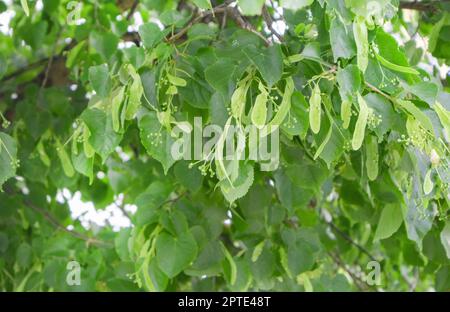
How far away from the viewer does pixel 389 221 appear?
1352 millimetres

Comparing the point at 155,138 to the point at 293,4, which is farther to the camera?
the point at 155,138

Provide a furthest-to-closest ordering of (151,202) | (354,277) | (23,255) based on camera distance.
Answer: (354,277) → (23,255) → (151,202)

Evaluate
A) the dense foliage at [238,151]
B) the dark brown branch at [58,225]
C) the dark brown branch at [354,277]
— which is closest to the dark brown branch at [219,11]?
the dense foliage at [238,151]

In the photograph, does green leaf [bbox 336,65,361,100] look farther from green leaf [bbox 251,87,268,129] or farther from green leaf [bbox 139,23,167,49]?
green leaf [bbox 139,23,167,49]

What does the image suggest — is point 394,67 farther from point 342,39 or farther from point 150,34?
point 150,34

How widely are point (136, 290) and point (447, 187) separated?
0.74 metres

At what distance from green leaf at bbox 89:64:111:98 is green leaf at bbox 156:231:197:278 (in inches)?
12.1

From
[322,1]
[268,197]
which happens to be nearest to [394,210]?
[268,197]

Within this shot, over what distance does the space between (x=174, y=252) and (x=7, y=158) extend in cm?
35

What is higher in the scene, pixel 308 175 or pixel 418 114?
pixel 418 114

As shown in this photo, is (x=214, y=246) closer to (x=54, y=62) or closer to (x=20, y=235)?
(x=20, y=235)

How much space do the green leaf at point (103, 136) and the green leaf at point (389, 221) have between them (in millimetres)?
495

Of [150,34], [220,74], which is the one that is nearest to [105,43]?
[150,34]

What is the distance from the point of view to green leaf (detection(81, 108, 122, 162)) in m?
1.12
